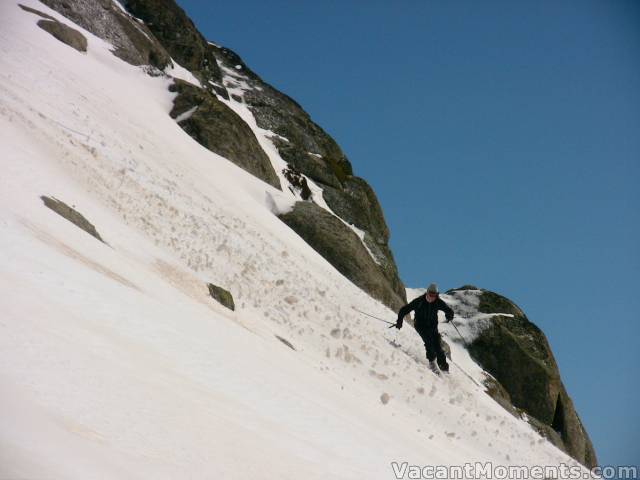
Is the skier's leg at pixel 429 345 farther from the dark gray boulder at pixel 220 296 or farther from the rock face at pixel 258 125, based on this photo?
the rock face at pixel 258 125

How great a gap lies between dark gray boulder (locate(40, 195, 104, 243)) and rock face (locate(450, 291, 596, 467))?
3401 cm

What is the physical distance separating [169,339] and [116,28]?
40.2m

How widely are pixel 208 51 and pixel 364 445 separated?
55.5 m

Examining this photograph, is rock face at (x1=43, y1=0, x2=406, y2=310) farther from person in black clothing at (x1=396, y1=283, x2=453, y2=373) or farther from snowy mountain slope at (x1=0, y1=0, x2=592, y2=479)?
person in black clothing at (x1=396, y1=283, x2=453, y2=373)

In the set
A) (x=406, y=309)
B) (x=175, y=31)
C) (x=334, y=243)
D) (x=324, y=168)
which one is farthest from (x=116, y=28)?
(x=406, y=309)

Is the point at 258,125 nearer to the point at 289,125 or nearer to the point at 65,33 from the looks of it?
the point at 289,125

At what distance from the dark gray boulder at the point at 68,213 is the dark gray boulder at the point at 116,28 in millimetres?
31563

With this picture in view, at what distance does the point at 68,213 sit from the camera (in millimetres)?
11227

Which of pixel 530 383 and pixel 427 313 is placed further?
pixel 530 383

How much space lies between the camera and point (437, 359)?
18828 millimetres

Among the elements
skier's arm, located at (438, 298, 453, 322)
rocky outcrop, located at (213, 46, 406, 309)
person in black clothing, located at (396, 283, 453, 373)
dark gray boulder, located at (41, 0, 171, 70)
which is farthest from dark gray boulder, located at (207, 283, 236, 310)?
dark gray boulder, located at (41, 0, 171, 70)

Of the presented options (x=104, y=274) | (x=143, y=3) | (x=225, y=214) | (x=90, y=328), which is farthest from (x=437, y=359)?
(x=143, y=3)

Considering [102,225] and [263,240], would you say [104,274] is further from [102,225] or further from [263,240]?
[263,240]

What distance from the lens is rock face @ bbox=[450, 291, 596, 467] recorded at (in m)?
43.4
